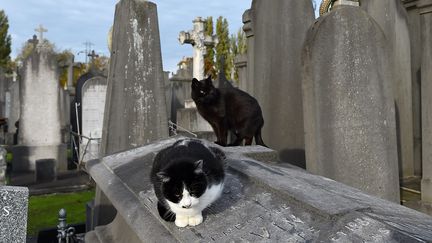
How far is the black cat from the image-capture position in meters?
3.51

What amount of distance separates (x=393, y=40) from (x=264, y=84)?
2.35 meters

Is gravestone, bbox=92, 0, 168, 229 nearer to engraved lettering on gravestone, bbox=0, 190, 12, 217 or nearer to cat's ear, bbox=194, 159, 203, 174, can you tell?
engraved lettering on gravestone, bbox=0, 190, 12, 217

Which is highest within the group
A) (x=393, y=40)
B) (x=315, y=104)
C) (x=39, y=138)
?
(x=393, y=40)

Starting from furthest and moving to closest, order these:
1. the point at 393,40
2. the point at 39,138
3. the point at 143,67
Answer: the point at 39,138
the point at 393,40
the point at 143,67

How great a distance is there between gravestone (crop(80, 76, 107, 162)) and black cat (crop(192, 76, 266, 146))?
7237mm

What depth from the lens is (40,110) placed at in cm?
981

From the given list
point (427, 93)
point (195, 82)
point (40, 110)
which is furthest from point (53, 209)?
point (427, 93)

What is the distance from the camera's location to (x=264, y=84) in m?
4.87

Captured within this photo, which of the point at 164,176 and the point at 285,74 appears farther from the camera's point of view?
the point at 285,74

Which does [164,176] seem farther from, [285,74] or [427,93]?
[427,93]

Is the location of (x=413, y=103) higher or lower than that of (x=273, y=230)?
higher

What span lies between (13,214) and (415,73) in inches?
249

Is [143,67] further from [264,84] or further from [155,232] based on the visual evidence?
[155,232]

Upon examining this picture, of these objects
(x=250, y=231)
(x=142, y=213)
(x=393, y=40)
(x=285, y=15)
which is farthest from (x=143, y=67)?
(x=393, y=40)
